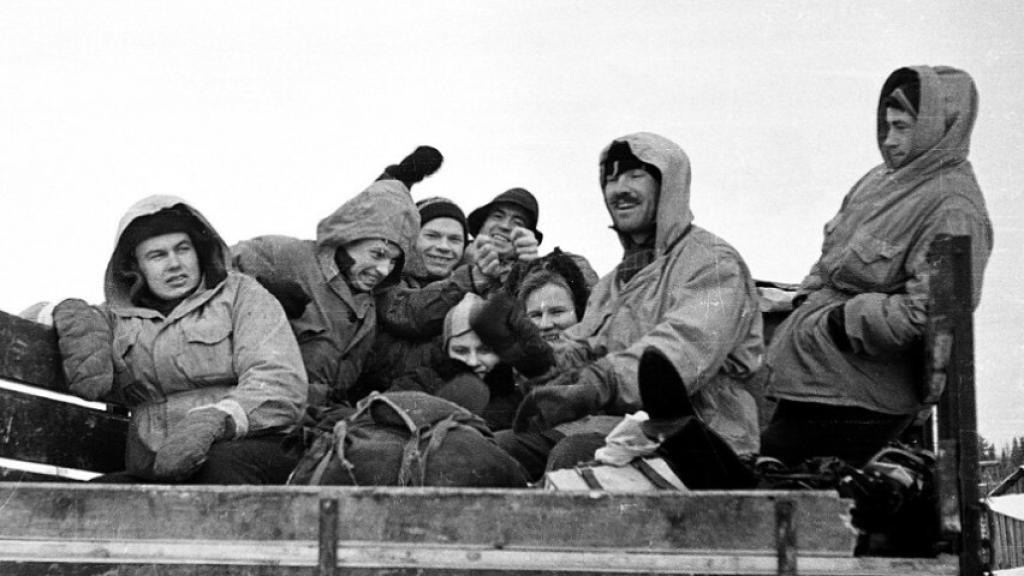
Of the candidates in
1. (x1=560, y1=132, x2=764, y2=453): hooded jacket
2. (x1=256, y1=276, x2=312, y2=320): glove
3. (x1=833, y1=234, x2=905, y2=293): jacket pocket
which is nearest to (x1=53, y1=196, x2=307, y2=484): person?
(x1=256, y1=276, x2=312, y2=320): glove

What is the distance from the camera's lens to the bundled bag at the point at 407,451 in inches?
164

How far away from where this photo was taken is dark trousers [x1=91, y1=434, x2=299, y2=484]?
461 cm

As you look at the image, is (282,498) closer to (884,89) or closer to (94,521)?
(94,521)

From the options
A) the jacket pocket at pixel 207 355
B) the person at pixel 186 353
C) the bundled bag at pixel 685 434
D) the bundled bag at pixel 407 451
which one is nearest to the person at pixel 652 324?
the bundled bag at pixel 407 451

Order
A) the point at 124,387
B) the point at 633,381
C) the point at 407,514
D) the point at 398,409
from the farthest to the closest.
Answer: the point at 124,387
the point at 633,381
the point at 398,409
the point at 407,514

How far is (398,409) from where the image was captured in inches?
170

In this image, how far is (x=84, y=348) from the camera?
5.18 m

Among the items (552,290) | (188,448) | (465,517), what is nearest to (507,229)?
(552,290)

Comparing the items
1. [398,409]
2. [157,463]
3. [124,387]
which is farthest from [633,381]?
[124,387]

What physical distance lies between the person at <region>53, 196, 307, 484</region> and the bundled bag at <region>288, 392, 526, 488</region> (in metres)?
0.44

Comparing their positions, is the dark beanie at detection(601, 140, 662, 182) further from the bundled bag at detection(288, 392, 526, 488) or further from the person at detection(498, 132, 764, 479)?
the bundled bag at detection(288, 392, 526, 488)

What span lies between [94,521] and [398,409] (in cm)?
99

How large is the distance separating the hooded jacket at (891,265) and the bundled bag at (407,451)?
1.46 metres

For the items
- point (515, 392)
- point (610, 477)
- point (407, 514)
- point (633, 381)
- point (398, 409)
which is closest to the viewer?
point (407, 514)
